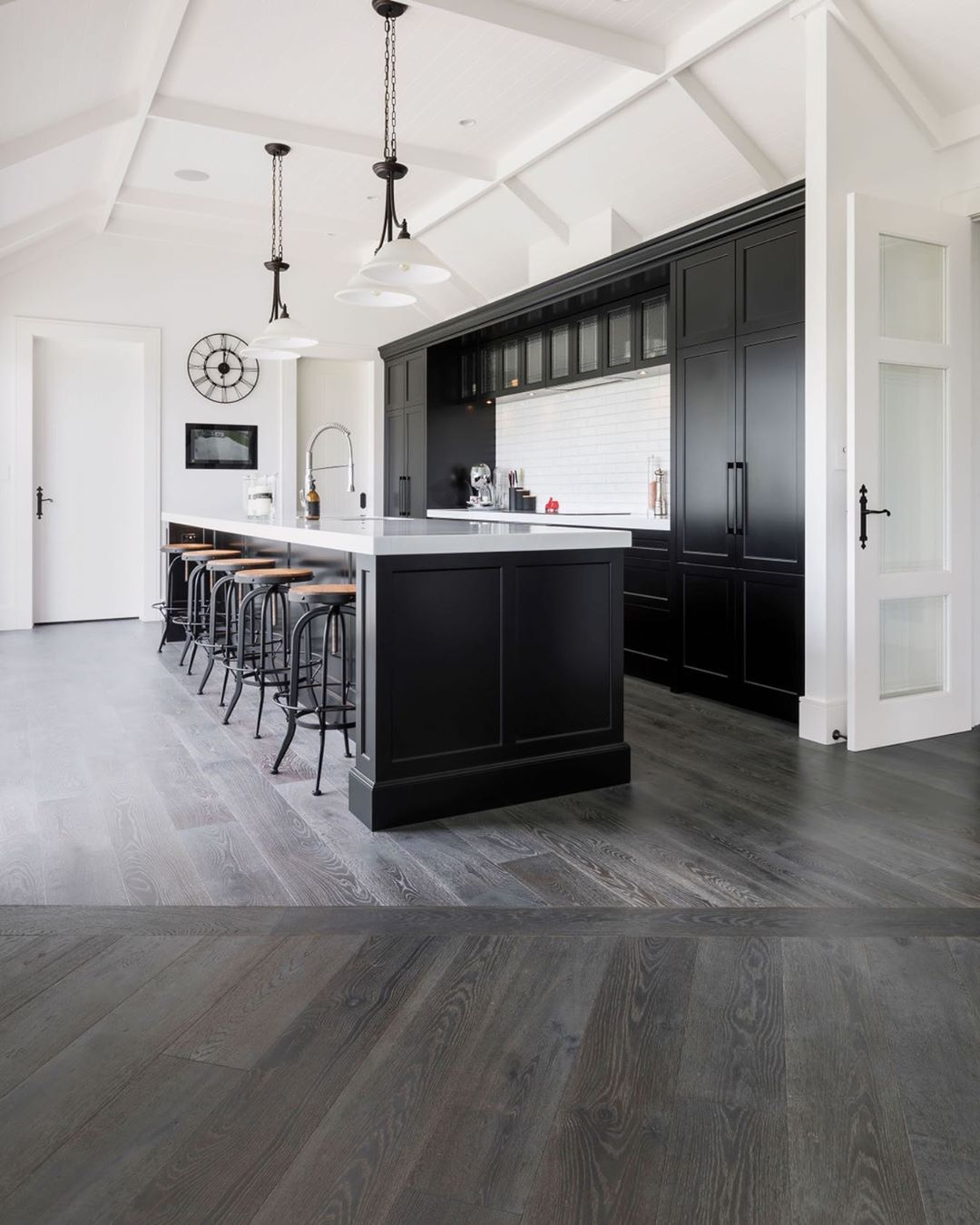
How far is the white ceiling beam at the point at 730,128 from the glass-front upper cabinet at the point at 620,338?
1.11 meters

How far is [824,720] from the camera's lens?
13.4 ft

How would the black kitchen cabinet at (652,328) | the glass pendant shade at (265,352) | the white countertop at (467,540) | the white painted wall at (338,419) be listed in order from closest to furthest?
the white countertop at (467,540) < the black kitchen cabinet at (652,328) < the glass pendant shade at (265,352) < the white painted wall at (338,419)

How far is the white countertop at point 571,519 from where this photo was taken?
545 cm

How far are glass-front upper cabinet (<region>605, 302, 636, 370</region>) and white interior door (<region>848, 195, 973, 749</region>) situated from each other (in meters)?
2.17

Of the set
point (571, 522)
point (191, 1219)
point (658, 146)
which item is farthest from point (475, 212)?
point (191, 1219)

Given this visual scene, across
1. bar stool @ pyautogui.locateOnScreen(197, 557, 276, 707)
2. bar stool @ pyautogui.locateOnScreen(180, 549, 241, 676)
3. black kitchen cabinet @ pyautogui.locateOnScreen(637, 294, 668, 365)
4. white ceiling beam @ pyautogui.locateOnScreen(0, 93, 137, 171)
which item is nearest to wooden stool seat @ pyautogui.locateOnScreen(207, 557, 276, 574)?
bar stool @ pyautogui.locateOnScreen(197, 557, 276, 707)

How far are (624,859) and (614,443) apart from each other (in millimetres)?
4484

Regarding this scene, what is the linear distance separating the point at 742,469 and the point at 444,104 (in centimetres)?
269

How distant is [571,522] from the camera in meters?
6.26

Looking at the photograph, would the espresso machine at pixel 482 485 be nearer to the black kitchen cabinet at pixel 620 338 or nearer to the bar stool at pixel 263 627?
the black kitchen cabinet at pixel 620 338

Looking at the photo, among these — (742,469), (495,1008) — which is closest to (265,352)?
(742,469)

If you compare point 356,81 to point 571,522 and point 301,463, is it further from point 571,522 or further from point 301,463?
point 301,463

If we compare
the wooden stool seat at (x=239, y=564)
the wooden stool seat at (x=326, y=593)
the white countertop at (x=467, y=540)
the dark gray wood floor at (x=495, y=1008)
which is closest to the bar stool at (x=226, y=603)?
the wooden stool seat at (x=239, y=564)

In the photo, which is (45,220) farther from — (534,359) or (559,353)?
(559,353)
